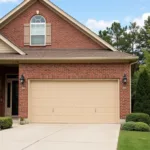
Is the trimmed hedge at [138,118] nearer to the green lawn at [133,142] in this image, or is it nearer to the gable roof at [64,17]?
the green lawn at [133,142]

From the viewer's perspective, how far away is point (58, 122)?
2050 cm

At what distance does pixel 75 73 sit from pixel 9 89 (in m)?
5.26

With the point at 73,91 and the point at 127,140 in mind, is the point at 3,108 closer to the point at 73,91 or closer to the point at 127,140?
the point at 73,91

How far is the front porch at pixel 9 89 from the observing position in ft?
76.9

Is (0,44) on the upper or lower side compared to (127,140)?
upper

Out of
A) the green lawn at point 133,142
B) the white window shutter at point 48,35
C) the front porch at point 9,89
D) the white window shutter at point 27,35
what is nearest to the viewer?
the green lawn at point 133,142

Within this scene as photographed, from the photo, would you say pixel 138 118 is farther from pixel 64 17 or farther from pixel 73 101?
pixel 64 17

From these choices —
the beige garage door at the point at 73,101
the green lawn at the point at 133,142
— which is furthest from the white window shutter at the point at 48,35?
the green lawn at the point at 133,142

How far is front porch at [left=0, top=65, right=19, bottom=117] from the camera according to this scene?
23.5m

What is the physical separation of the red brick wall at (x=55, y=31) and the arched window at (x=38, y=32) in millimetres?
358

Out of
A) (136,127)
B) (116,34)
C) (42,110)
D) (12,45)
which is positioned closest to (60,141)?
(136,127)

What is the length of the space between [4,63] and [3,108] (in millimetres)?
3840

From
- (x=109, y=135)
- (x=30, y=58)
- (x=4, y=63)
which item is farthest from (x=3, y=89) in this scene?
(x=109, y=135)

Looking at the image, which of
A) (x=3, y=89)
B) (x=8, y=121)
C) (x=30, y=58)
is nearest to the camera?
(x=8, y=121)
